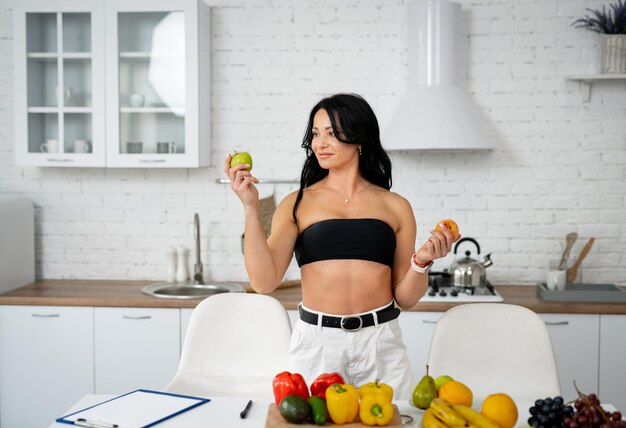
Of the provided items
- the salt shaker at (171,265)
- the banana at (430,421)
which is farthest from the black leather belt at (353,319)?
the salt shaker at (171,265)

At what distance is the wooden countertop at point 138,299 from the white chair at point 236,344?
2.59 ft

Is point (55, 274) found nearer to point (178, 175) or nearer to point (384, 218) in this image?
point (178, 175)

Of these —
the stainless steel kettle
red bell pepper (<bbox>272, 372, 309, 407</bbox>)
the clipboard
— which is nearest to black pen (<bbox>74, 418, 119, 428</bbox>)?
the clipboard

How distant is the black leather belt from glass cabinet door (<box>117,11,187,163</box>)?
6.19ft

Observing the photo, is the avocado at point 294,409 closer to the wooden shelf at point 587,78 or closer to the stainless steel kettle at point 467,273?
the stainless steel kettle at point 467,273

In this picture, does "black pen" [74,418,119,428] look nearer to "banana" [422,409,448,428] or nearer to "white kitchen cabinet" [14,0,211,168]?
"banana" [422,409,448,428]

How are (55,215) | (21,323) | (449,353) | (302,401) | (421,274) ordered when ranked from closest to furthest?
(302,401) < (421,274) < (449,353) < (21,323) < (55,215)

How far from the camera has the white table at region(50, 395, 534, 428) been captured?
2.16m

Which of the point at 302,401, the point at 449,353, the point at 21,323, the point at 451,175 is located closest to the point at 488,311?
the point at 449,353

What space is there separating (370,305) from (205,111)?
2102mm

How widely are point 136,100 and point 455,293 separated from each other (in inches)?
75.5

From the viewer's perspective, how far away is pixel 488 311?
9.45ft

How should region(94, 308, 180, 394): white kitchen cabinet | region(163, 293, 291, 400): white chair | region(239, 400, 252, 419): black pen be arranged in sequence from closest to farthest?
1. region(239, 400, 252, 419): black pen
2. region(163, 293, 291, 400): white chair
3. region(94, 308, 180, 394): white kitchen cabinet

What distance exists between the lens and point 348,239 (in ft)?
8.38
